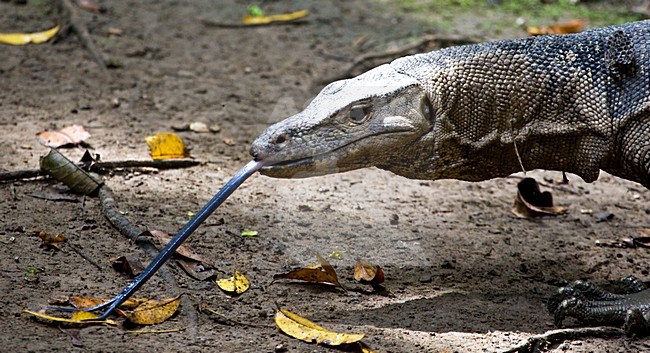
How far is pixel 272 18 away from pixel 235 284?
13.8ft

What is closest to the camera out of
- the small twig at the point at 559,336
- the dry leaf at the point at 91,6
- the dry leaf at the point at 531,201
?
the small twig at the point at 559,336

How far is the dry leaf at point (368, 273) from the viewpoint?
3900mm

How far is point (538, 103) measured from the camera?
3.83 metres

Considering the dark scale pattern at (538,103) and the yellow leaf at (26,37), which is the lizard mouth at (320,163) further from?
the yellow leaf at (26,37)

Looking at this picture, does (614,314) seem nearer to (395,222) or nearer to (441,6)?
(395,222)

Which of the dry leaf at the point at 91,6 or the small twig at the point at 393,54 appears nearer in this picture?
the small twig at the point at 393,54

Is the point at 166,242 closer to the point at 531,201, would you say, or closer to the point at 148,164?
the point at 148,164

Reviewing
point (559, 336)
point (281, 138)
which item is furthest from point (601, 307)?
point (281, 138)

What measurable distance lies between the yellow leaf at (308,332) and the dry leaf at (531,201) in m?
1.86

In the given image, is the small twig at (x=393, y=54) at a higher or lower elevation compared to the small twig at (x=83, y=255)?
lower

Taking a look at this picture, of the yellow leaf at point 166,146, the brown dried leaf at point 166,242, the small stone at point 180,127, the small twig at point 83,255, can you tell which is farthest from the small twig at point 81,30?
the small twig at point 83,255

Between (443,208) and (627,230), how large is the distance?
101 cm

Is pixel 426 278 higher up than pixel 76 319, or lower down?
lower down

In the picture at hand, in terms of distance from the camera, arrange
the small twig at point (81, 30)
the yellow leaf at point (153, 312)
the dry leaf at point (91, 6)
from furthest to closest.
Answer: the dry leaf at point (91, 6) → the small twig at point (81, 30) → the yellow leaf at point (153, 312)
